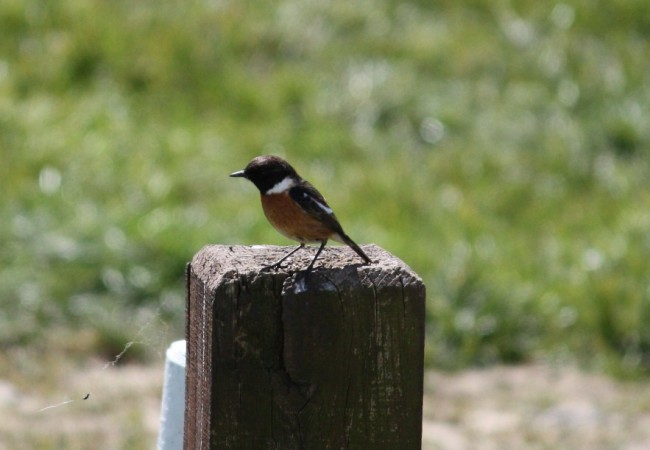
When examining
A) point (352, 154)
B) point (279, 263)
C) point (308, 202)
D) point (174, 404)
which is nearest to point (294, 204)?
point (308, 202)

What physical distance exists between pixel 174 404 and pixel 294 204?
625mm

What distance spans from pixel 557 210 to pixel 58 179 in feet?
11.2

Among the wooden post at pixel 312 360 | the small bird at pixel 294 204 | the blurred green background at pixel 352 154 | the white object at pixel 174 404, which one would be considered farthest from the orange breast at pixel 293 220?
the blurred green background at pixel 352 154

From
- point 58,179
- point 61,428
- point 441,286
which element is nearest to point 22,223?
point 58,179

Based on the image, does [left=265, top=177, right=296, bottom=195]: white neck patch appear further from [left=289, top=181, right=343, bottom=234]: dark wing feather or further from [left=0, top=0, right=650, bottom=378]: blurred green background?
[left=0, top=0, right=650, bottom=378]: blurred green background

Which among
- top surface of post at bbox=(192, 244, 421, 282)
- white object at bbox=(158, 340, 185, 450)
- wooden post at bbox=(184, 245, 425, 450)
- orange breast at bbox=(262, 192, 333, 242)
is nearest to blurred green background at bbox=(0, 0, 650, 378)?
orange breast at bbox=(262, 192, 333, 242)

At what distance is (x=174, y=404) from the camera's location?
2.82 metres

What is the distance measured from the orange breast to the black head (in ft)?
0.15

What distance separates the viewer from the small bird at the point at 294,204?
3.04 m

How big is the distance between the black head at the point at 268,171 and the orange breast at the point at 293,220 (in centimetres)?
5

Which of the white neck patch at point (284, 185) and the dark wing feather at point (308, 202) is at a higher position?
the white neck patch at point (284, 185)

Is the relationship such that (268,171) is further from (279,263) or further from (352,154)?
(352,154)

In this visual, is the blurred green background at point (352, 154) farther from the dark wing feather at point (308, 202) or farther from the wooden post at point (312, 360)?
the wooden post at point (312, 360)

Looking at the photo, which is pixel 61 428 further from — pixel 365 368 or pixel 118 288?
pixel 365 368
